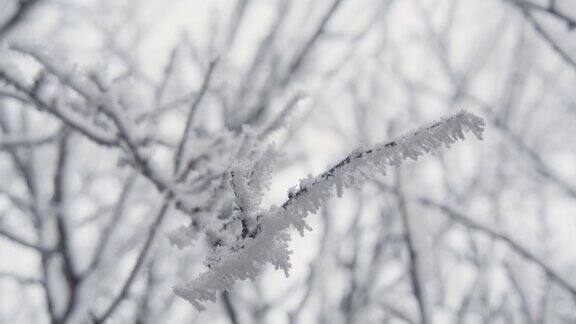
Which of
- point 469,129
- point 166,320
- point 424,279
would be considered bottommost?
point 469,129

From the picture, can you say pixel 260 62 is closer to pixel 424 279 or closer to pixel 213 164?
pixel 213 164

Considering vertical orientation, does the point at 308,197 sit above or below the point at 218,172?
below

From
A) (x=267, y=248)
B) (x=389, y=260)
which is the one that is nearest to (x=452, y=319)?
(x=389, y=260)

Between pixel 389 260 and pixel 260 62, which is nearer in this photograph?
pixel 260 62

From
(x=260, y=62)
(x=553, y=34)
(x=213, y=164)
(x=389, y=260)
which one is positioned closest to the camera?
(x=213, y=164)

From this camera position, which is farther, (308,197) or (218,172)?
(218,172)
